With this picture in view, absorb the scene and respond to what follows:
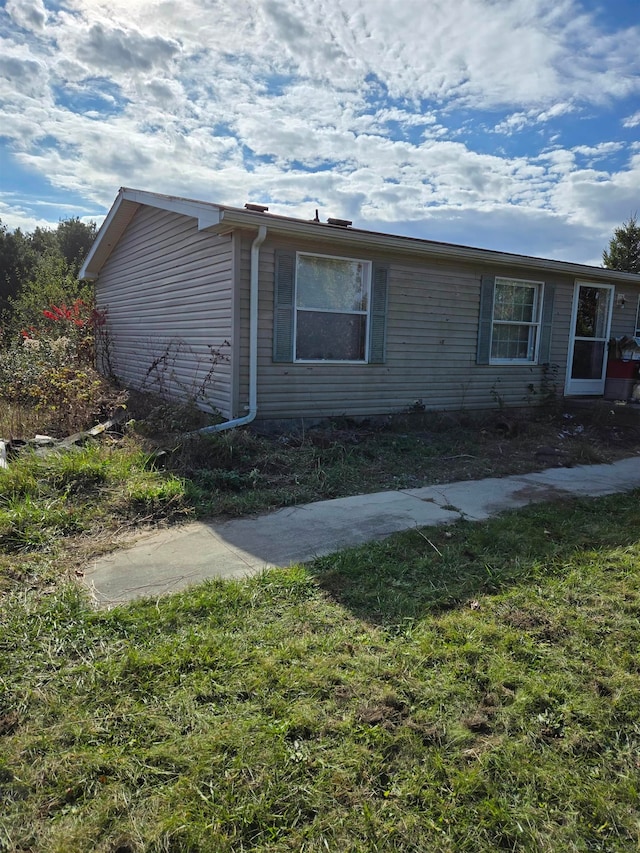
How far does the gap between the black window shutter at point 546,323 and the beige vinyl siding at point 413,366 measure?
156 millimetres

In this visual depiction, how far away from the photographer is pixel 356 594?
2.92 metres

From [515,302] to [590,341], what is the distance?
215 centimetres

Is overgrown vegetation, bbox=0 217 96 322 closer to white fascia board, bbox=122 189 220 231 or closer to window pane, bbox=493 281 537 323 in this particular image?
white fascia board, bbox=122 189 220 231

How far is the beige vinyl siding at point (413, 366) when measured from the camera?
6.93 meters

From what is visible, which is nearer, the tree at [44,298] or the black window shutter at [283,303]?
the black window shutter at [283,303]

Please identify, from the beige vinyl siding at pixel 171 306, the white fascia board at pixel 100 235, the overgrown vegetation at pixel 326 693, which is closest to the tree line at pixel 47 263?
the white fascia board at pixel 100 235

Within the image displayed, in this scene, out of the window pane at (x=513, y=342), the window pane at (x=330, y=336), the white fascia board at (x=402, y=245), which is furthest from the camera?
the window pane at (x=513, y=342)

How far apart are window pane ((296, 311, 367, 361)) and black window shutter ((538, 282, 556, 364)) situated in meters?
3.87

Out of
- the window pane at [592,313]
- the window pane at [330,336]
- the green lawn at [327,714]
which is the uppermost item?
the window pane at [592,313]

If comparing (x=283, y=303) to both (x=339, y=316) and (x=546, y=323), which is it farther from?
(x=546, y=323)

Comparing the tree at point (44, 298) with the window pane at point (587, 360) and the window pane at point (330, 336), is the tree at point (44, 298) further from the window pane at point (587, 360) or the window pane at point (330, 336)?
the window pane at point (587, 360)

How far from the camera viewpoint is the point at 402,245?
7.27 m

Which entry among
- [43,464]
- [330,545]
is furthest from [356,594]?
[43,464]

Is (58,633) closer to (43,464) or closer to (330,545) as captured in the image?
(330,545)
